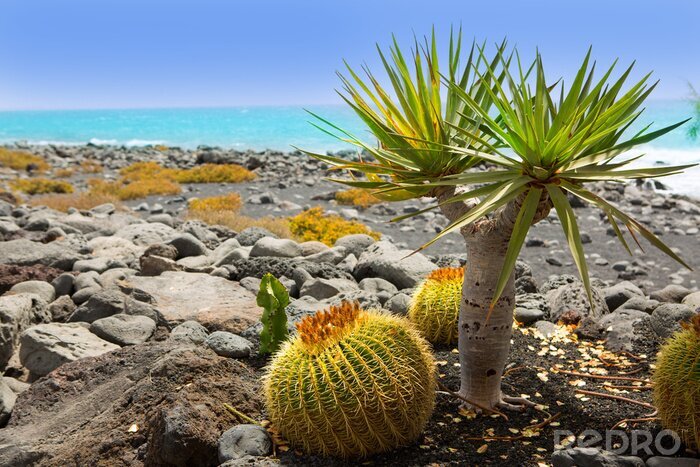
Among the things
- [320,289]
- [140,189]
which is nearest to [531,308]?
[320,289]

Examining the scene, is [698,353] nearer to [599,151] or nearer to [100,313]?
[599,151]

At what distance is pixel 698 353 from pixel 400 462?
5.88 feet

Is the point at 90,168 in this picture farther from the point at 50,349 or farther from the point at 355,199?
the point at 50,349

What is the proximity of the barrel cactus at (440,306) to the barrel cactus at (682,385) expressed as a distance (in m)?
1.71

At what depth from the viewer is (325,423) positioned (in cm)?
349

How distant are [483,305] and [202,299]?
372cm

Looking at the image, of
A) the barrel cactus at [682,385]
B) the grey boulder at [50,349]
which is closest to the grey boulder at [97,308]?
the grey boulder at [50,349]

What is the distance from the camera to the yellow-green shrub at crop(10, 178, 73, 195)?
1962 cm

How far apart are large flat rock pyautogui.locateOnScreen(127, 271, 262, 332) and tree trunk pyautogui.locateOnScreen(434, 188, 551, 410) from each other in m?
2.54

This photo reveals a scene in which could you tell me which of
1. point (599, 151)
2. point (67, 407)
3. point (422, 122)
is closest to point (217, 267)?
point (67, 407)

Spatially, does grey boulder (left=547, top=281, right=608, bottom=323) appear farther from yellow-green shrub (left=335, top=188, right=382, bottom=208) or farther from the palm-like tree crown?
yellow-green shrub (left=335, top=188, right=382, bottom=208)

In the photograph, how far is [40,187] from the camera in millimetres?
19719

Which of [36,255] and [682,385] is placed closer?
[682,385]

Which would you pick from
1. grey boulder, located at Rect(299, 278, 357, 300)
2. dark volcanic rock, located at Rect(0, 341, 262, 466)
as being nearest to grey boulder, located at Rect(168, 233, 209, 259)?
grey boulder, located at Rect(299, 278, 357, 300)
